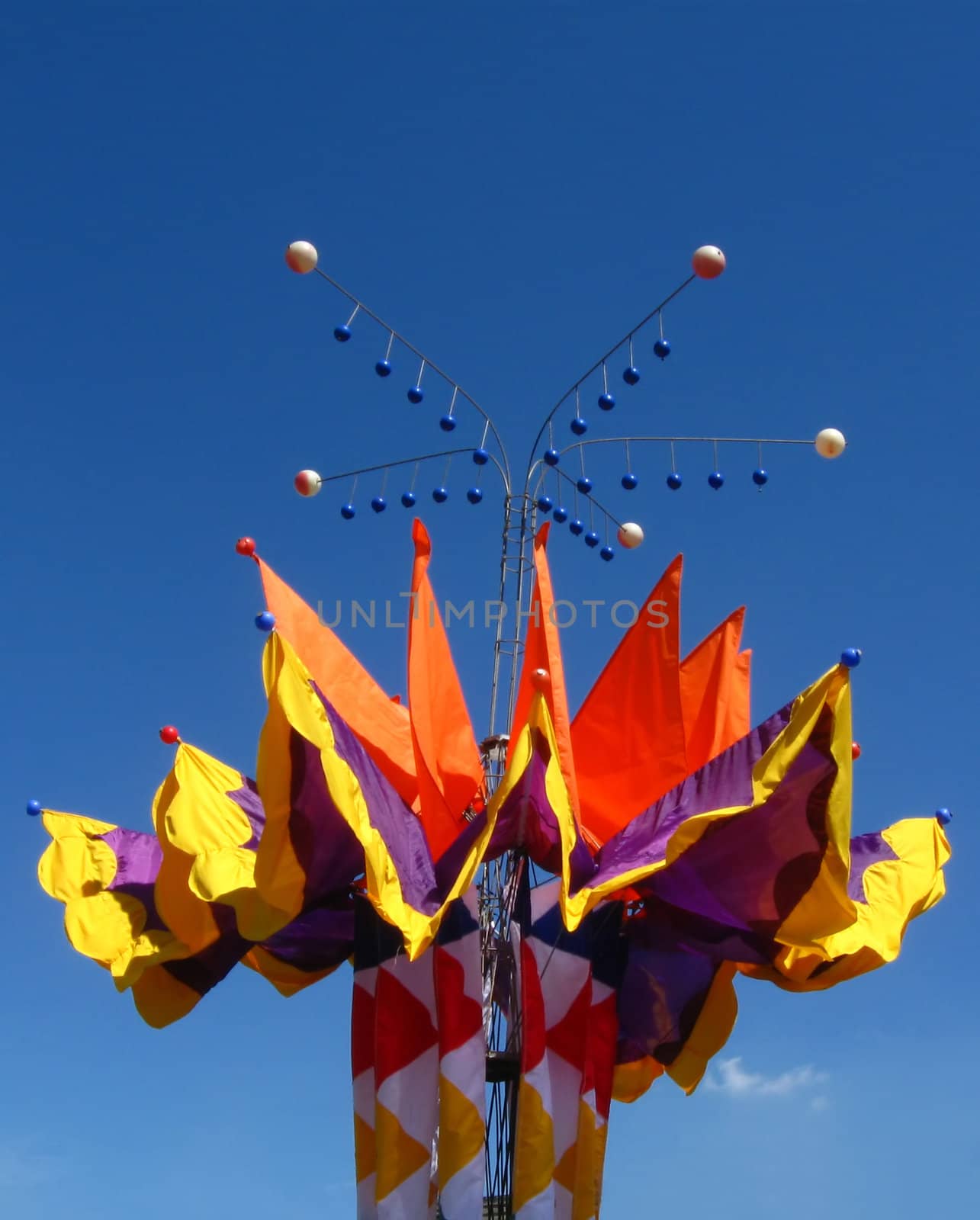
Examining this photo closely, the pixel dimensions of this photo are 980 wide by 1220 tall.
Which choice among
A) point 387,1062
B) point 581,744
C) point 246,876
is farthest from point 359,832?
point 581,744

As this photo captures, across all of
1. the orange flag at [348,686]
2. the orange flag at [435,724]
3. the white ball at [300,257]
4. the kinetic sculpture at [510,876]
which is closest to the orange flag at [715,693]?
the kinetic sculpture at [510,876]

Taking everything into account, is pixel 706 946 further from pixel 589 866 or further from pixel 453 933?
pixel 453 933

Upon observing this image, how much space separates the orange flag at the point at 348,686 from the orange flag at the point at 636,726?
1262mm

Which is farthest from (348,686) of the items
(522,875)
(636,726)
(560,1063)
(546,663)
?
(560,1063)

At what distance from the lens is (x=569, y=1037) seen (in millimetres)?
9633

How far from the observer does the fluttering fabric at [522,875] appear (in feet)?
29.7

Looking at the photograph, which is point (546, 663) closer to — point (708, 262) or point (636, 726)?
point (636, 726)

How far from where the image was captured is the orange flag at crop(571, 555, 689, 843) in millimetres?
10531

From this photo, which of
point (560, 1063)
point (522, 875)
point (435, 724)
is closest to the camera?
point (560, 1063)

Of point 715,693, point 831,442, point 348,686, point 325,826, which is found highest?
point 831,442

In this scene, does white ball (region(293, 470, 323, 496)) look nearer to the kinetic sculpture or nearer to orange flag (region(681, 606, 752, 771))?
the kinetic sculpture

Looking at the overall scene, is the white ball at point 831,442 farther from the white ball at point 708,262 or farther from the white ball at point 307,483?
the white ball at point 307,483

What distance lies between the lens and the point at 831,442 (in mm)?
11188

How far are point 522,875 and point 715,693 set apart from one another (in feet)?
7.28
